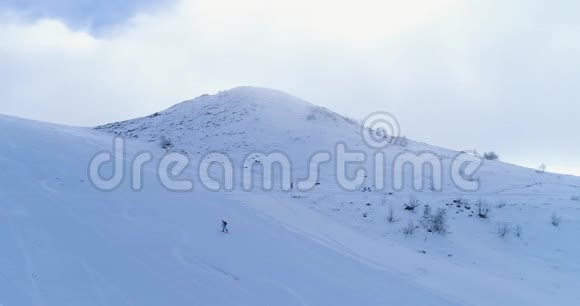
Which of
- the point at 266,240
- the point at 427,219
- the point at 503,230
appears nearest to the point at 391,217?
the point at 427,219

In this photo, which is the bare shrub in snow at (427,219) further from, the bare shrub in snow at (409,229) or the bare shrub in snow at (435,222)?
the bare shrub in snow at (409,229)

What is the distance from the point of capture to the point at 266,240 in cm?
1004

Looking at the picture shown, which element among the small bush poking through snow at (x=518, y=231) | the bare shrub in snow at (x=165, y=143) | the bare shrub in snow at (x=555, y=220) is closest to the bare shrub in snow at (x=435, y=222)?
the small bush poking through snow at (x=518, y=231)

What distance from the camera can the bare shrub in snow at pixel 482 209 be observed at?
13.0m

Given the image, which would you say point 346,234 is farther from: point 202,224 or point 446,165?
point 446,165

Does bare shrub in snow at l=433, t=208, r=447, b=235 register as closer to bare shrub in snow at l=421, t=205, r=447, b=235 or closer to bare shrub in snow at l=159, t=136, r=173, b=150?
bare shrub in snow at l=421, t=205, r=447, b=235

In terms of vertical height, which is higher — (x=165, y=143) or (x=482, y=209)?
(x=165, y=143)

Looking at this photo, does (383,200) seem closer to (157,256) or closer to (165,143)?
(157,256)

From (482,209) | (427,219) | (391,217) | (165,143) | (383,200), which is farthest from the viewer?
(165,143)

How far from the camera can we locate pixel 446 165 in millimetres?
17703

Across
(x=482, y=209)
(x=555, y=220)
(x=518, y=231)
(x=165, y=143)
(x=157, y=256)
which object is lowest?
(x=157, y=256)

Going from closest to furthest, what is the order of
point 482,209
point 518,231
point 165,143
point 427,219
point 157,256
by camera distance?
point 157,256 → point 518,231 → point 427,219 → point 482,209 → point 165,143

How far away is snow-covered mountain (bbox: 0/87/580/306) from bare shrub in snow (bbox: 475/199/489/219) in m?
0.15

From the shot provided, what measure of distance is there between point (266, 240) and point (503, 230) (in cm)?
594
